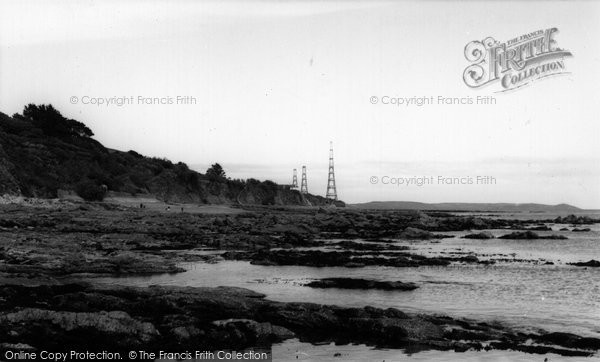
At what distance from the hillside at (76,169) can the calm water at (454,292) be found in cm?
5327

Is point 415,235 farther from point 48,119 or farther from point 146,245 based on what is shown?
point 48,119

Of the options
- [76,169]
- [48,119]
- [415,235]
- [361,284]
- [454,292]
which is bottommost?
[454,292]

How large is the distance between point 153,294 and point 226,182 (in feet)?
450

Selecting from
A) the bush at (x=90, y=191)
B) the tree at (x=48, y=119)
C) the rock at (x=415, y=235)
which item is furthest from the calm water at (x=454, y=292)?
the tree at (x=48, y=119)

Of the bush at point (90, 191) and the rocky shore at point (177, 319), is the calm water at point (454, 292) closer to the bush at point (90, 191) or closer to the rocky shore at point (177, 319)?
the rocky shore at point (177, 319)

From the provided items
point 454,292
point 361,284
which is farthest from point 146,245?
point 454,292

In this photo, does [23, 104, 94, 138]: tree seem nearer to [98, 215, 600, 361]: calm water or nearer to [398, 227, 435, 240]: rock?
[398, 227, 435, 240]: rock

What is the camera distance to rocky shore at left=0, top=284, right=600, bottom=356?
43.9ft

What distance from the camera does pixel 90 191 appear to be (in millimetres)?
82250

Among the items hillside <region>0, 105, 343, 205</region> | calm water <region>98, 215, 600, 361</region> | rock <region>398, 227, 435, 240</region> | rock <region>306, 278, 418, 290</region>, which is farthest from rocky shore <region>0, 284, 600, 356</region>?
hillside <region>0, 105, 343, 205</region>

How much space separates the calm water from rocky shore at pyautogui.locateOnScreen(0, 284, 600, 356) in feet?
2.83

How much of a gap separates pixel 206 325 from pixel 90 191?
72543 millimetres

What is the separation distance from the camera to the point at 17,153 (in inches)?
3428

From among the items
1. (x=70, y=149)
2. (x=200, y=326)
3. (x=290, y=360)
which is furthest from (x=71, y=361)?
(x=70, y=149)
